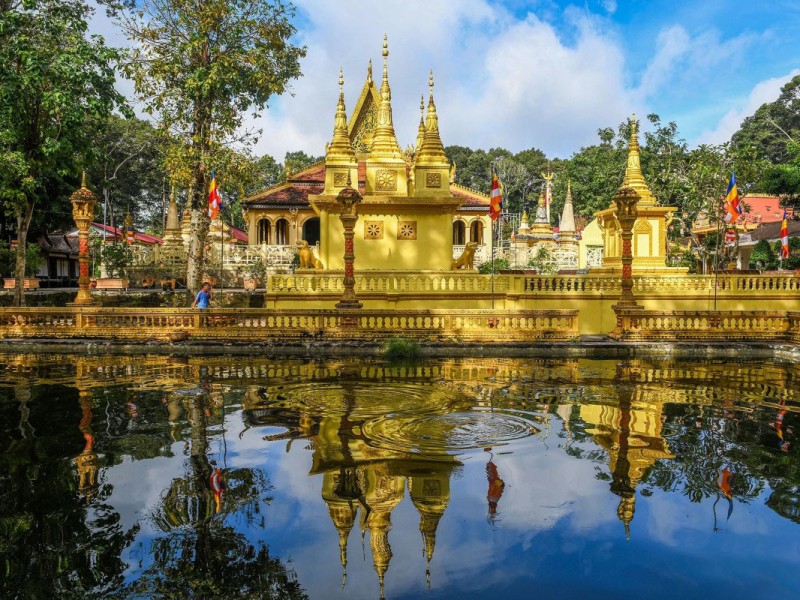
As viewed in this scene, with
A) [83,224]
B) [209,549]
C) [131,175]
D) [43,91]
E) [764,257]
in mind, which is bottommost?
[209,549]

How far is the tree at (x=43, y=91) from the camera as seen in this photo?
17578mm

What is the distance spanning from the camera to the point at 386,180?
21453 millimetres

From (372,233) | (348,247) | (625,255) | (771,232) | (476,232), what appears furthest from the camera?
(476,232)

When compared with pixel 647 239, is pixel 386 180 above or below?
above

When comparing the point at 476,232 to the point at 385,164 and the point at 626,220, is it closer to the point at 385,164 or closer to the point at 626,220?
the point at 385,164

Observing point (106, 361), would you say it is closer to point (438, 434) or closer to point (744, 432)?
point (438, 434)

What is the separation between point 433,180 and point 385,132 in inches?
104

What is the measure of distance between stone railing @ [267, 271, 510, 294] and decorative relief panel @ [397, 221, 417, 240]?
72.6 inches

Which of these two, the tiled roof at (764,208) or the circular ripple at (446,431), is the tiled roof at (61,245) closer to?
the circular ripple at (446,431)

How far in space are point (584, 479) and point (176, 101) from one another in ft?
70.1

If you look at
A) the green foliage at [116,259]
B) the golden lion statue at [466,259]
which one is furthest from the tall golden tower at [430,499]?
the green foliage at [116,259]

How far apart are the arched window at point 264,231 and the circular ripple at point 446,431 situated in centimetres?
3564

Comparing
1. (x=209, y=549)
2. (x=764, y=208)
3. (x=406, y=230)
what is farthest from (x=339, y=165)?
(x=764, y=208)

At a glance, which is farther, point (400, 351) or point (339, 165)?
point (339, 165)
